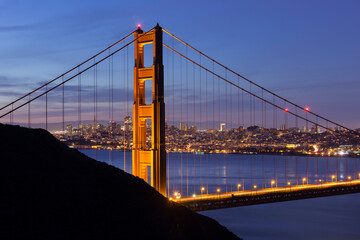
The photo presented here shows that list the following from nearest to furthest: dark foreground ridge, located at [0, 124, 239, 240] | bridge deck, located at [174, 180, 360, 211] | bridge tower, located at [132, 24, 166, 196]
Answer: dark foreground ridge, located at [0, 124, 239, 240] < bridge tower, located at [132, 24, 166, 196] < bridge deck, located at [174, 180, 360, 211]

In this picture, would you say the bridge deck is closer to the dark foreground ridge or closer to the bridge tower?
the bridge tower

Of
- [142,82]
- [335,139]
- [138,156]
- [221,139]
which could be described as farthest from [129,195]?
[335,139]

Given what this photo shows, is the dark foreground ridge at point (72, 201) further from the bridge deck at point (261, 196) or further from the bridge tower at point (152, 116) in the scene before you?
the bridge deck at point (261, 196)


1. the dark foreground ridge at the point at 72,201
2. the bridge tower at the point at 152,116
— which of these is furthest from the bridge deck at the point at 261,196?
the dark foreground ridge at the point at 72,201

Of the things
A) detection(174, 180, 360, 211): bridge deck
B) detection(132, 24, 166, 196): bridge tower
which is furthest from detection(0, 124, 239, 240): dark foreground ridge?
detection(174, 180, 360, 211): bridge deck

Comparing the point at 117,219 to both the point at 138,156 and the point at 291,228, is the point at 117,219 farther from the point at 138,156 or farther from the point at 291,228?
the point at 291,228

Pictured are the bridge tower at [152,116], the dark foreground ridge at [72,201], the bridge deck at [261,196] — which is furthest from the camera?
the bridge deck at [261,196]

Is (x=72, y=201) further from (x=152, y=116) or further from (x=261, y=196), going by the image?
(x=261, y=196)
